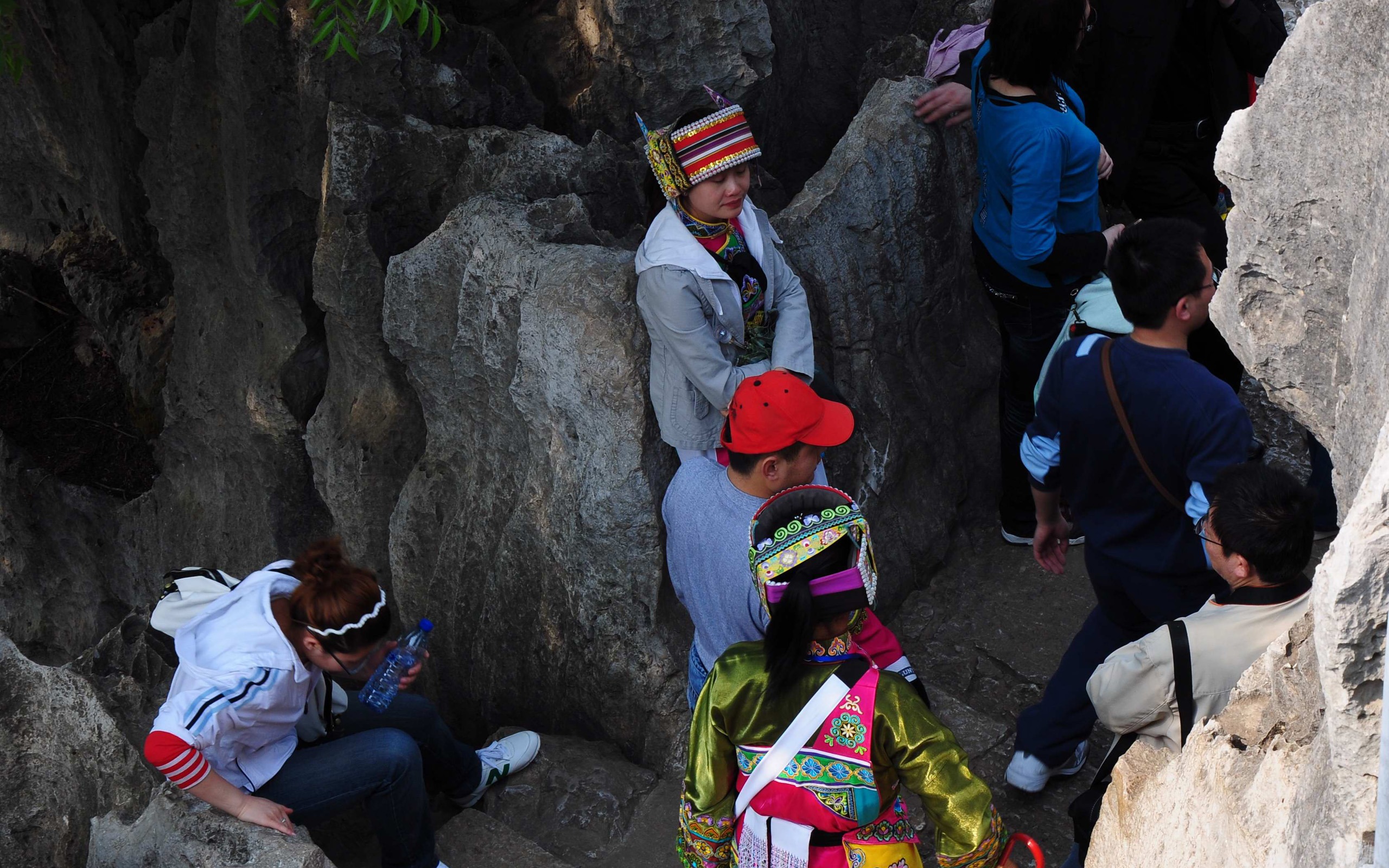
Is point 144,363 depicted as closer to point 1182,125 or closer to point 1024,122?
point 1024,122

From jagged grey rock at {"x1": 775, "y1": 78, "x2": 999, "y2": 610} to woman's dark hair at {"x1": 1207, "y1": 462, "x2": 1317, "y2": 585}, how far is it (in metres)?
1.86

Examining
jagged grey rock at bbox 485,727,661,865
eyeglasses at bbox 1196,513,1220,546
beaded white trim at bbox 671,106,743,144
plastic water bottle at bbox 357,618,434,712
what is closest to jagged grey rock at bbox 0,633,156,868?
plastic water bottle at bbox 357,618,434,712

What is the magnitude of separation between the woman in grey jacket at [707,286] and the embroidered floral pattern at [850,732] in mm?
1173

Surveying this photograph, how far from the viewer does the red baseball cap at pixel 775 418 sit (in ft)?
9.00

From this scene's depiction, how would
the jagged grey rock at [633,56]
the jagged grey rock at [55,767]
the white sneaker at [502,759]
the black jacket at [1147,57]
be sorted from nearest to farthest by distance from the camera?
the jagged grey rock at [55,767]
the white sneaker at [502,759]
the black jacket at [1147,57]
the jagged grey rock at [633,56]

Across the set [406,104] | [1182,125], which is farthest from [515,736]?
[1182,125]

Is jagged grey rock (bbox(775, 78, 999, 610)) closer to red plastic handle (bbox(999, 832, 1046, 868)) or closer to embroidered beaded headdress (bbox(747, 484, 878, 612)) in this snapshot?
embroidered beaded headdress (bbox(747, 484, 878, 612))

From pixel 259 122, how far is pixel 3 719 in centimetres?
278

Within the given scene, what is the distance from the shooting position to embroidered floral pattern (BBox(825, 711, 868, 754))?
7.29 ft

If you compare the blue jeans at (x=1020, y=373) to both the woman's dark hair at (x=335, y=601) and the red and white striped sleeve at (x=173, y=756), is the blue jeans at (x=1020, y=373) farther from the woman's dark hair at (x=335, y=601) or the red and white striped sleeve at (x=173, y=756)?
the red and white striped sleeve at (x=173, y=756)

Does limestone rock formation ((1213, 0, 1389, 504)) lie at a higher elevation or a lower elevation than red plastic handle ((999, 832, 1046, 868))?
higher

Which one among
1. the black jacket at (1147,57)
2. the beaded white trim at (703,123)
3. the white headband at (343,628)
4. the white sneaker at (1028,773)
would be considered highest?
the beaded white trim at (703,123)

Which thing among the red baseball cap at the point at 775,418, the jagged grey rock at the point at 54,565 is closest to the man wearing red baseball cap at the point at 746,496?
the red baseball cap at the point at 775,418

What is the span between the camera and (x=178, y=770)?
108 inches
